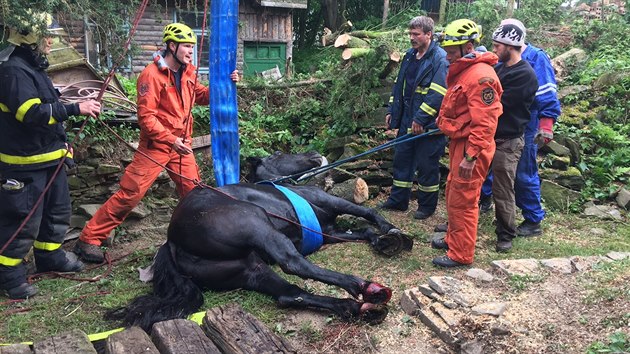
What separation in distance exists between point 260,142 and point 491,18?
22.2ft

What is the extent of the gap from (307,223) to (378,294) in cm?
144

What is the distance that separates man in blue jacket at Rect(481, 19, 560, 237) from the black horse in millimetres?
1564

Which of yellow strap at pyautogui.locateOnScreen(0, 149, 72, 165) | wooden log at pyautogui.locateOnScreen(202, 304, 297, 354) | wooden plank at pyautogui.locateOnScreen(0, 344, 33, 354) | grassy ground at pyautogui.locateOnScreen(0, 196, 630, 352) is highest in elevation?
yellow strap at pyautogui.locateOnScreen(0, 149, 72, 165)

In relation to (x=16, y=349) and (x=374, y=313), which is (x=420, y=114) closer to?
(x=374, y=313)

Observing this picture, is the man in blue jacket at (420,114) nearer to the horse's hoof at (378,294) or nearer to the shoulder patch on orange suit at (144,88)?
the horse's hoof at (378,294)

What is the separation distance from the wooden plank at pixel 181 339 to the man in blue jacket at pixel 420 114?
3393 millimetres

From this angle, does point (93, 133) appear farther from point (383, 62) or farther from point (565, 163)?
point (565, 163)

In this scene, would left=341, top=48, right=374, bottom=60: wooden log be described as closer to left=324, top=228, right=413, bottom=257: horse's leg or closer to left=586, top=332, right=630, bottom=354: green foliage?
left=324, top=228, right=413, bottom=257: horse's leg

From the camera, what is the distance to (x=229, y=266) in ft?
14.1

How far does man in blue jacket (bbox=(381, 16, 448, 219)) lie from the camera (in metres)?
5.68

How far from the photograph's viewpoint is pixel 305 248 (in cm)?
508

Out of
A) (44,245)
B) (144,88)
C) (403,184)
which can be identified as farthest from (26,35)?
(403,184)

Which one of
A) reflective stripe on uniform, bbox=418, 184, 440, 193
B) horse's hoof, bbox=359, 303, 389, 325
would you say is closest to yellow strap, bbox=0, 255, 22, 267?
horse's hoof, bbox=359, 303, 389, 325

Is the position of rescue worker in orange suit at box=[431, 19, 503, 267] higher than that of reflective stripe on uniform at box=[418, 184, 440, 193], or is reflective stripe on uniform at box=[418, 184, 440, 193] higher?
rescue worker in orange suit at box=[431, 19, 503, 267]
